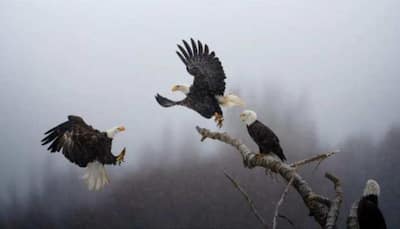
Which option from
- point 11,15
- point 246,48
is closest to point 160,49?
point 246,48

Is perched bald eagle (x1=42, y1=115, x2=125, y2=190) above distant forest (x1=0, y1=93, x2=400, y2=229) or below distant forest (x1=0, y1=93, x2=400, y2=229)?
above

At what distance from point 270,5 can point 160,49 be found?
0.49 m

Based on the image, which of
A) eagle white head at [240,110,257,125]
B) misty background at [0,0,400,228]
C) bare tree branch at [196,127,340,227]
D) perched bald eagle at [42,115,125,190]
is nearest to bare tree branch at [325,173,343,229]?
bare tree branch at [196,127,340,227]

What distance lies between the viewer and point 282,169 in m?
2.06

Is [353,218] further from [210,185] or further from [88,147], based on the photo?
[88,147]

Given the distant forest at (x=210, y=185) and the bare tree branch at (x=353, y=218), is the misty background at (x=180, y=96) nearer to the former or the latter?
the distant forest at (x=210, y=185)

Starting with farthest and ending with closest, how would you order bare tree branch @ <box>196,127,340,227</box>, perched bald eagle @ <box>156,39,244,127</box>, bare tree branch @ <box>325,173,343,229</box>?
1. perched bald eagle @ <box>156,39,244,127</box>
2. bare tree branch @ <box>196,127,340,227</box>
3. bare tree branch @ <box>325,173,343,229</box>

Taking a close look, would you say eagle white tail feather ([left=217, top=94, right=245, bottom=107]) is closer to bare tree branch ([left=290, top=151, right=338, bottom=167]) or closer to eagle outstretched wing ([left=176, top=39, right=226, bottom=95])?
eagle outstretched wing ([left=176, top=39, right=226, bottom=95])

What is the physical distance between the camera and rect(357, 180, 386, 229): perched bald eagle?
1.87 m

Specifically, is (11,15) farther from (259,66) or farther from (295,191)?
(295,191)

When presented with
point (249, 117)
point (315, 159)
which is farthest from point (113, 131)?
point (315, 159)

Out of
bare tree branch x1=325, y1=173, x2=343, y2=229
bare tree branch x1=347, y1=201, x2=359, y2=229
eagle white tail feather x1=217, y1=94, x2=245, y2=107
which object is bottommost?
→ bare tree branch x1=347, y1=201, x2=359, y2=229

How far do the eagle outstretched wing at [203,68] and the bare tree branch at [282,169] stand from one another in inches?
6.8

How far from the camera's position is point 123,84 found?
7.54 ft
